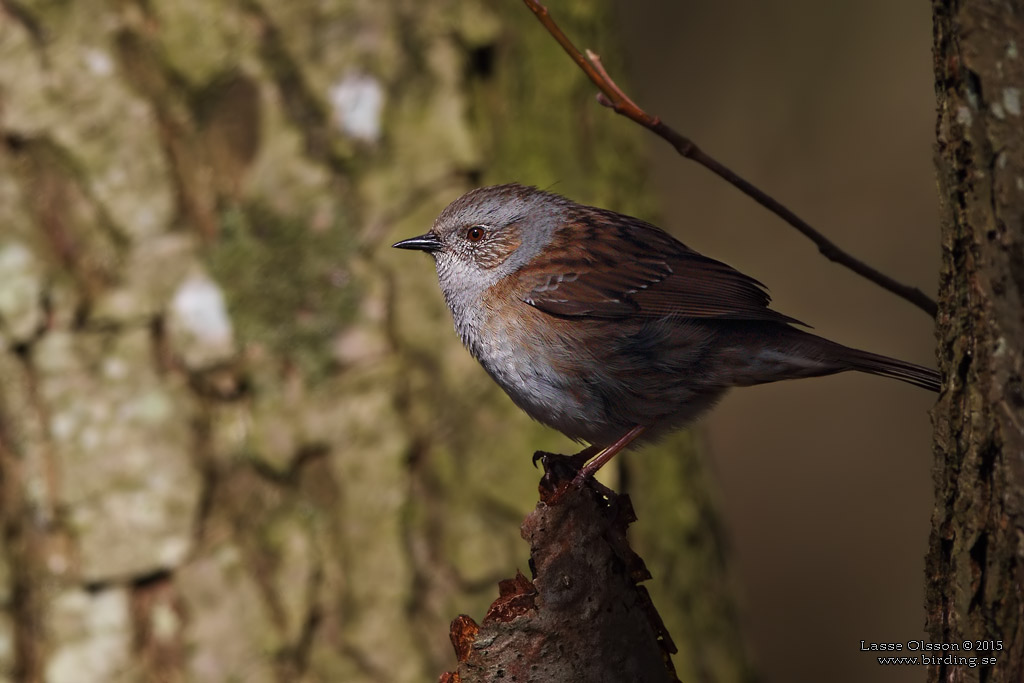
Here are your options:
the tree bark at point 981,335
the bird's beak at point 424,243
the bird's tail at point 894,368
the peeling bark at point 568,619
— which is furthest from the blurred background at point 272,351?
the tree bark at point 981,335

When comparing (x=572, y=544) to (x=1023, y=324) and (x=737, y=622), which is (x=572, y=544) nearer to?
(x=1023, y=324)

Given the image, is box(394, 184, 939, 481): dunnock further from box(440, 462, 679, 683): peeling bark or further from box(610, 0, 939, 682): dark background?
box(610, 0, 939, 682): dark background

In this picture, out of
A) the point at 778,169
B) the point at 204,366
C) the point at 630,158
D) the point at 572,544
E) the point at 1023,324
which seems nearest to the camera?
the point at 1023,324

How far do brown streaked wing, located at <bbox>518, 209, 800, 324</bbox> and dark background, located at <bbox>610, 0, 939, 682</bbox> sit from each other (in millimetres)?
3715

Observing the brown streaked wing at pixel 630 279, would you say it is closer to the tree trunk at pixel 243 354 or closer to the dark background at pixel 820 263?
the tree trunk at pixel 243 354

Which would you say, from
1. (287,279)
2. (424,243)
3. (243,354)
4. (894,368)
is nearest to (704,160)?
(894,368)

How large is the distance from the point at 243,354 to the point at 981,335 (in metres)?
3.35

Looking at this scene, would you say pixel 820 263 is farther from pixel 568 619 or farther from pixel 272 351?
pixel 568 619

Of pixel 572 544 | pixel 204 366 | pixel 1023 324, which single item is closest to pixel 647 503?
pixel 204 366

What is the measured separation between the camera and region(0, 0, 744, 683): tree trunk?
449 cm

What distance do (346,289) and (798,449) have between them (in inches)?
193

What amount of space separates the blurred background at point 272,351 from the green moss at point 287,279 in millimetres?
10

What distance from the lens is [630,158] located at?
5.44 m

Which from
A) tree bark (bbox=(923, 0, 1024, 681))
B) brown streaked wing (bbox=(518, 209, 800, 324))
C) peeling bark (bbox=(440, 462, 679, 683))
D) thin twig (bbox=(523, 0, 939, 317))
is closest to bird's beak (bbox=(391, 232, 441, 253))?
brown streaked wing (bbox=(518, 209, 800, 324))
